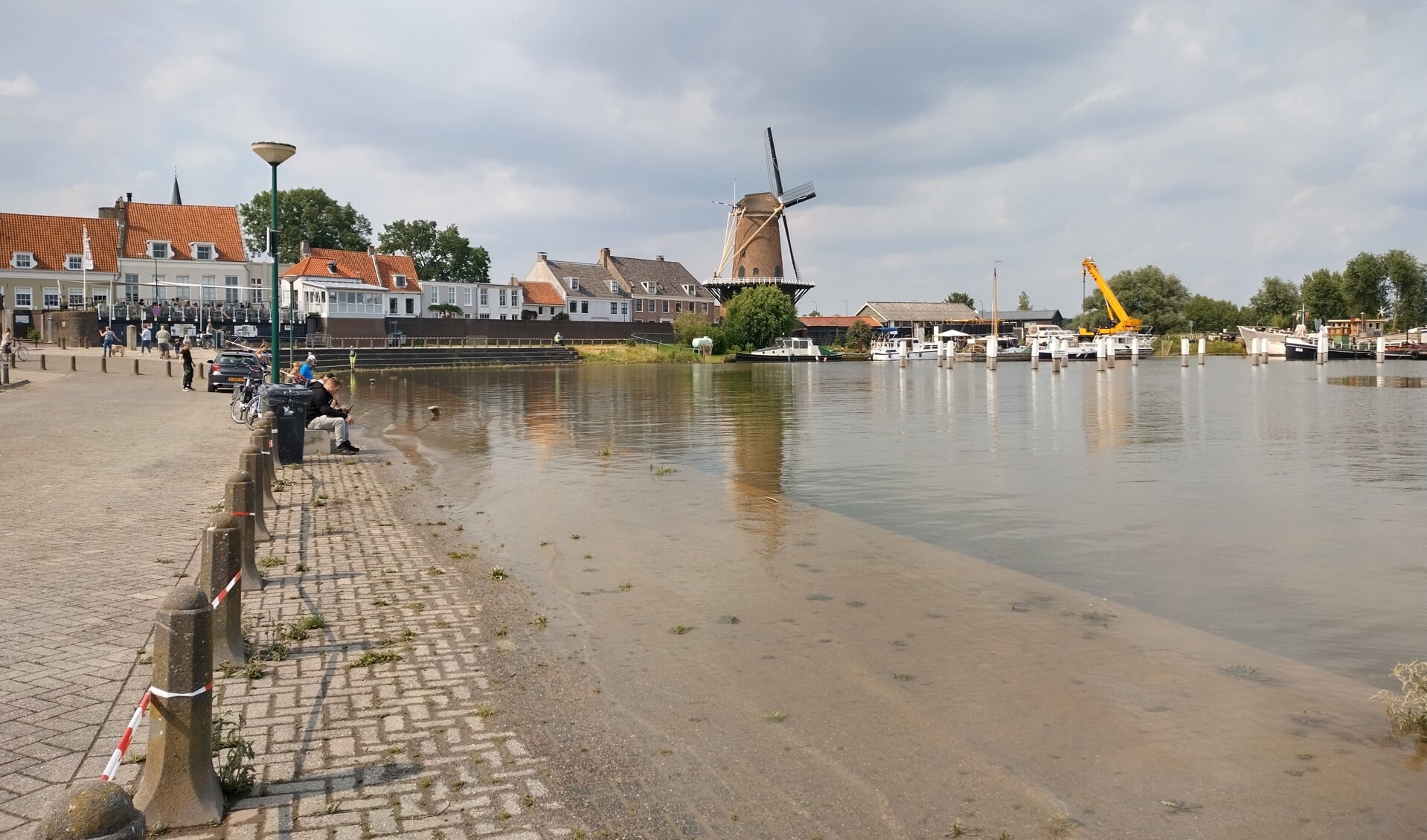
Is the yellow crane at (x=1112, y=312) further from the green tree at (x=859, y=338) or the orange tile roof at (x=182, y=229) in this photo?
the orange tile roof at (x=182, y=229)

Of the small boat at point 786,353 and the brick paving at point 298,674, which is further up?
the small boat at point 786,353

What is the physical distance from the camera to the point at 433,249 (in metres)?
112

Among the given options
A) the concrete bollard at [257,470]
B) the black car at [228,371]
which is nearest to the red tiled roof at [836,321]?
the black car at [228,371]

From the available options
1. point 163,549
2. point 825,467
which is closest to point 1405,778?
point 163,549

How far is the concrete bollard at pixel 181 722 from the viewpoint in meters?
4.62

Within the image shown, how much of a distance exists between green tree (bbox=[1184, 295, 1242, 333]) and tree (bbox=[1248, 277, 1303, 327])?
669cm

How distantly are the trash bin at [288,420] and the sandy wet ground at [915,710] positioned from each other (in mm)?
8065

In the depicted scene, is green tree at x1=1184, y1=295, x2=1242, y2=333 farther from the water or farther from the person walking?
the person walking

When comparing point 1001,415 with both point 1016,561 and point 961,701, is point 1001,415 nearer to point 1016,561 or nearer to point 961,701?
point 1016,561

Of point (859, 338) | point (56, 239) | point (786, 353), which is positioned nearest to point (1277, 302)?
point (859, 338)

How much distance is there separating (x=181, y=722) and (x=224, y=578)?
226 cm

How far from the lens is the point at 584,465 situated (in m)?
20.7

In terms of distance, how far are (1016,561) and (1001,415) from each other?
79.0 ft

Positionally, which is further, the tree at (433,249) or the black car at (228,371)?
the tree at (433,249)
